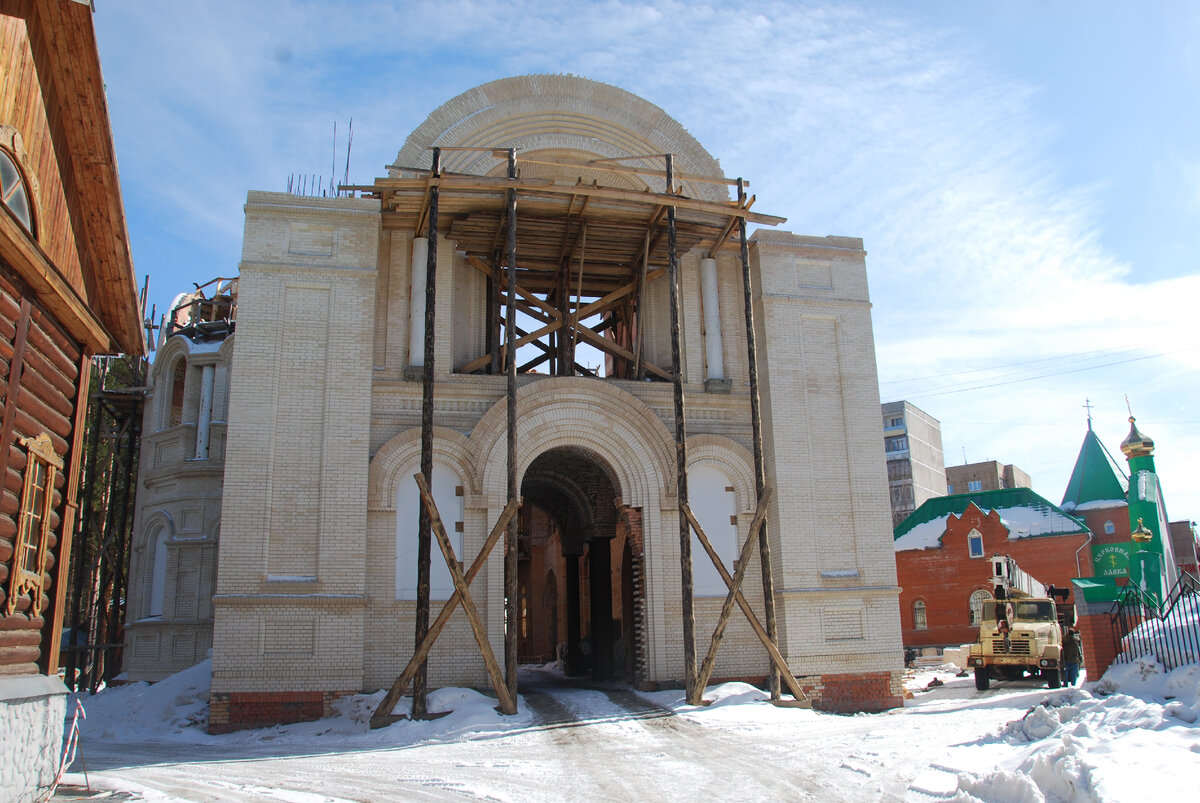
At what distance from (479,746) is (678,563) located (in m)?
5.44

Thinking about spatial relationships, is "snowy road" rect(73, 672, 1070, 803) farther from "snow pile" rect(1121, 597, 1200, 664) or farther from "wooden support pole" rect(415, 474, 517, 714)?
"snow pile" rect(1121, 597, 1200, 664)

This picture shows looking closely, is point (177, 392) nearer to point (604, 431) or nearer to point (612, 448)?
point (604, 431)

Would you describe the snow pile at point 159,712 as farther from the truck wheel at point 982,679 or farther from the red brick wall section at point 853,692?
the truck wheel at point 982,679

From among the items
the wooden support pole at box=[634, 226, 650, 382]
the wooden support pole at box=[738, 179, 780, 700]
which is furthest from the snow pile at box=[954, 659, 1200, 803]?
the wooden support pole at box=[634, 226, 650, 382]

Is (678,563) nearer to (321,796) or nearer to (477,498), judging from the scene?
(477,498)

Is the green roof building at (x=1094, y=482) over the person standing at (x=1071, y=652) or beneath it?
over

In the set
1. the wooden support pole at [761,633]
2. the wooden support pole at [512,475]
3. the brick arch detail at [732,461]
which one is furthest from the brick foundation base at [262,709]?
the brick arch detail at [732,461]

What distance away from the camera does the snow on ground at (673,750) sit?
24.6ft

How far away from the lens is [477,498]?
1465 centimetres

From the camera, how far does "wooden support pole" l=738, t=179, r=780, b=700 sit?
47.2 ft

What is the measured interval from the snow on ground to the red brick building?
1811 cm

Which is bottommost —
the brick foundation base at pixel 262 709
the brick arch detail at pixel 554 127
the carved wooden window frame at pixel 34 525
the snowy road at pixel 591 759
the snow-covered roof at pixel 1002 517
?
the snowy road at pixel 591 759

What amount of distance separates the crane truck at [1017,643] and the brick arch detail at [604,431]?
8.19 metres

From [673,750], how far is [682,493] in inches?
189
